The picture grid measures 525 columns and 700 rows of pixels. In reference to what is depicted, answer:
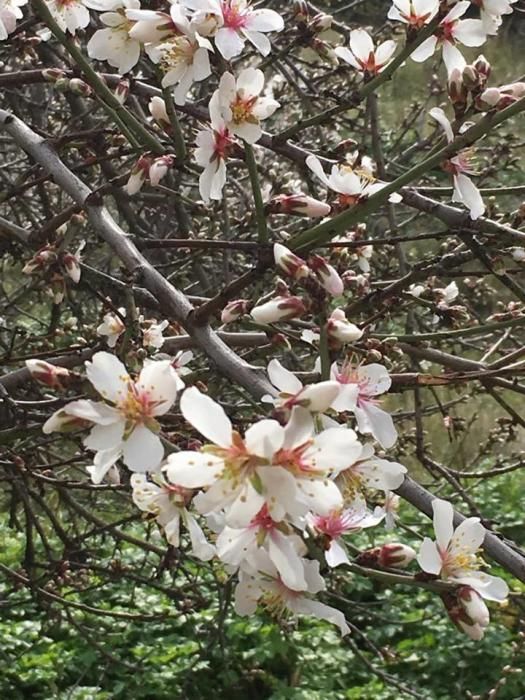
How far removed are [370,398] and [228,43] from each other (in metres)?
0.59

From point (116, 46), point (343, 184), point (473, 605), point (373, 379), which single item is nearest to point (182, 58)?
point (116, 46)

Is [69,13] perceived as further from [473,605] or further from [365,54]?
[473,605]

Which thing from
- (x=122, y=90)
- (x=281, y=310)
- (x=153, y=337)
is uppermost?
(x=122, y=90)

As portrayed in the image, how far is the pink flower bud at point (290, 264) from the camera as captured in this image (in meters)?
1.19

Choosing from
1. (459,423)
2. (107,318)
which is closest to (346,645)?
(459,423)

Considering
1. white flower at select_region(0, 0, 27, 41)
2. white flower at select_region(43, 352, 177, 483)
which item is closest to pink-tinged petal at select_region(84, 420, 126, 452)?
white flower at select_region(43, 352, 177, 483)

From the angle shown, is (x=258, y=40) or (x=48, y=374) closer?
(x=48, y=374)

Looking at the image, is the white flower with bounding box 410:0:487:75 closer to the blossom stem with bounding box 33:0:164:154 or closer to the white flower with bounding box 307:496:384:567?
the blossom stem with bounding box 33:0:164:154

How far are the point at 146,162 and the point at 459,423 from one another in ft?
5.85

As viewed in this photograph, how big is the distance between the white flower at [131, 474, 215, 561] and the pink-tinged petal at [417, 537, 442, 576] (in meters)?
0.29

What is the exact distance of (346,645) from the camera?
15.5ft

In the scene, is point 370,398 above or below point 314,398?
above

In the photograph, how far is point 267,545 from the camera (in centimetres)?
110

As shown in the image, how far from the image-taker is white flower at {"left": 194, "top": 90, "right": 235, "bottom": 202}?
1.45 metres
